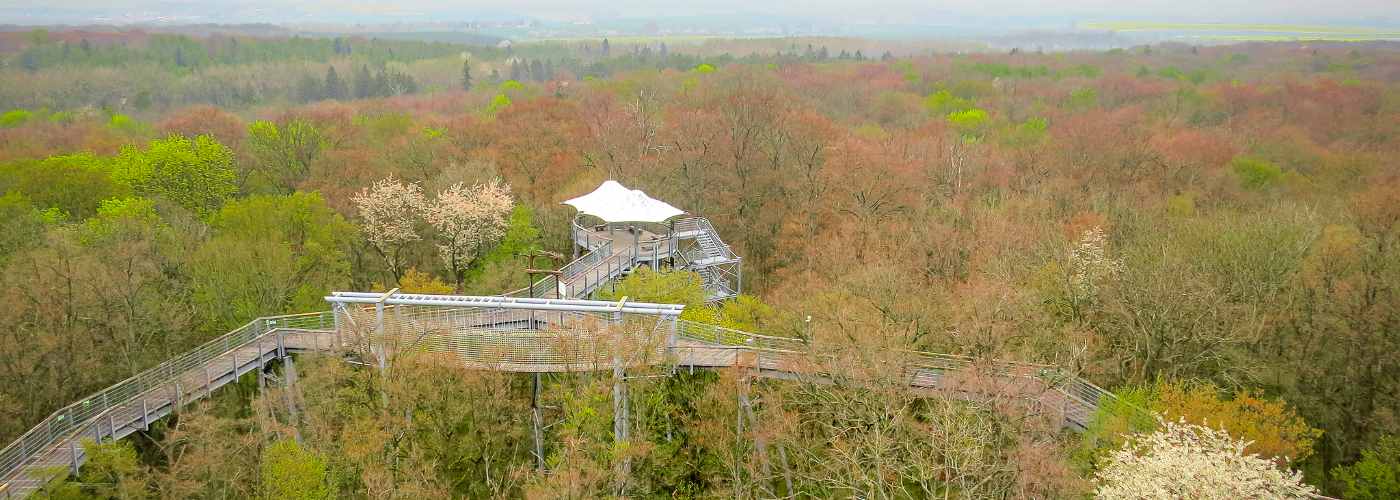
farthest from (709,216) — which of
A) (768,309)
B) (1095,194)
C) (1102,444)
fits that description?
Result: (1102,444)

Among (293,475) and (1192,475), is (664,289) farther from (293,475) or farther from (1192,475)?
(1192,475)

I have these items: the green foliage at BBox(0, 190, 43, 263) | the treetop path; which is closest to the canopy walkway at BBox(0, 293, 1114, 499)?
the treetop path

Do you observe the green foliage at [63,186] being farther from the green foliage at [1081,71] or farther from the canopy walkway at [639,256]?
the green foliage at [1081,71]

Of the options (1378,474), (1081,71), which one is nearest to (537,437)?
(1378,474)

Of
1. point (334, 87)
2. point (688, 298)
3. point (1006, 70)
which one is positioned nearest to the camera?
point (688, 298)

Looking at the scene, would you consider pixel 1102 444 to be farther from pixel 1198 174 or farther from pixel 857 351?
pixel 1198 174
